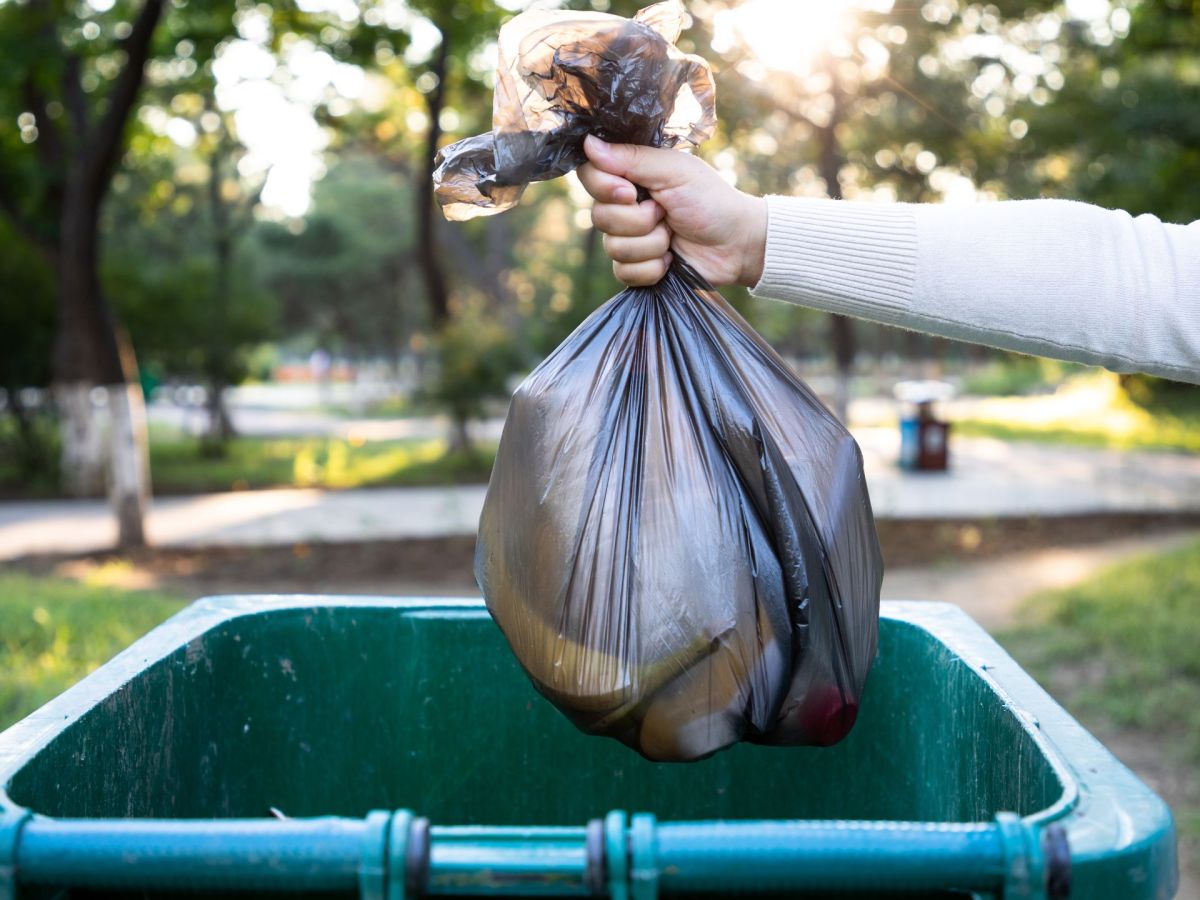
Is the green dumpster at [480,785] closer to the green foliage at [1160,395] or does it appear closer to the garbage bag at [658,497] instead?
the garbage bag at [658,497]

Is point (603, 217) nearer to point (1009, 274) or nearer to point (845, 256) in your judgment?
point (845, 256)

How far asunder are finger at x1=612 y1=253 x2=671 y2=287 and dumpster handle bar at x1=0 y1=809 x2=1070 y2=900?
88cm

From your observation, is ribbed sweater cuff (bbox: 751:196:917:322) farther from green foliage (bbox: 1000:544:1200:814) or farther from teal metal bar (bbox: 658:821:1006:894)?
green foliage (bbox: 1000:544:1200:814)

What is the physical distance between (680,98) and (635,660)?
827mm

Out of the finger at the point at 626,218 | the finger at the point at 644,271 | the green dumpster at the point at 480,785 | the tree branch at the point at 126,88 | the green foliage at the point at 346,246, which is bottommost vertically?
the green foliage at the point at 346,246

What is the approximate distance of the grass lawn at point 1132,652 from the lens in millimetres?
4316

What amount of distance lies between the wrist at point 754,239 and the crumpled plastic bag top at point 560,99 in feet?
0.52

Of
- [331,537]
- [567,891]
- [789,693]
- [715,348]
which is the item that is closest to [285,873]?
[567,891]

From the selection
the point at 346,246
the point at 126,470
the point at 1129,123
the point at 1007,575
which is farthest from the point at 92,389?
the point at 346,246

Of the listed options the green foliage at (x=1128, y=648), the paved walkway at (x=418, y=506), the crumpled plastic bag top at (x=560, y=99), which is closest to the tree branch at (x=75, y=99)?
the paved walkway at (x=418, y=506)

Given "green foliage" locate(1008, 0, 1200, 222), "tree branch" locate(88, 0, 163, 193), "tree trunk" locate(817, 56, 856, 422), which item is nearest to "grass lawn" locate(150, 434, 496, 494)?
"tree trunk" locate(817, 56, 856, 422)

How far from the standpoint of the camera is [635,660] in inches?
54.2

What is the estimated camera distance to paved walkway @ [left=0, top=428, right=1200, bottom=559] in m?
9.05

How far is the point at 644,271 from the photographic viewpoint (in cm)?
162
